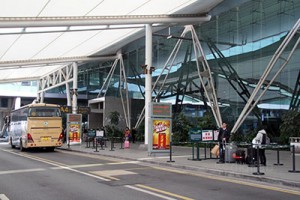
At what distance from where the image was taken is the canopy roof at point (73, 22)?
22.3 metres

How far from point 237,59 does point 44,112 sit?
1507 centimetres

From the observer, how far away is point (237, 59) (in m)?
30.4

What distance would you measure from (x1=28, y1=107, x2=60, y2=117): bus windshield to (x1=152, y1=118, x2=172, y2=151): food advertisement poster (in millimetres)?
9912

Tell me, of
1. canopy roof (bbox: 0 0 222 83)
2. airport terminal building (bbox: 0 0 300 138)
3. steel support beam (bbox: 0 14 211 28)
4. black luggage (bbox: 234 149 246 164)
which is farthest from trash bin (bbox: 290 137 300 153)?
steel support beam (bbox: 0 14 211 28)

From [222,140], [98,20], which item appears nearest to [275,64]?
[222,140]

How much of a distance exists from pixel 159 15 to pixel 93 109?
23645 mm

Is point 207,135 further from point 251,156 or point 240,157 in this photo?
point 251,156

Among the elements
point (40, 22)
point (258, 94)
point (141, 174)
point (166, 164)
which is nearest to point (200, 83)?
point (258, 94)

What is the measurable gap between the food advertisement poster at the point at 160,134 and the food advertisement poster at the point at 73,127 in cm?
1328

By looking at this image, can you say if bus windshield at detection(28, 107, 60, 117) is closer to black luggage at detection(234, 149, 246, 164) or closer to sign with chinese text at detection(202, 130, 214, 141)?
sign with chinese text at detection(202, 130, 214, 141)

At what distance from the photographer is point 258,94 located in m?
28.1

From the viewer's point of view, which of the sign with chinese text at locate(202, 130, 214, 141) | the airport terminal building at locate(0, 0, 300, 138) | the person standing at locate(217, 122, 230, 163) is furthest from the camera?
the airport terminal building at locate(0, 0, 300, 138)

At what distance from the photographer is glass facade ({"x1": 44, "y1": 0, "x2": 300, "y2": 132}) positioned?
26.9 m

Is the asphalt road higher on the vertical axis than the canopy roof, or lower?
lower
